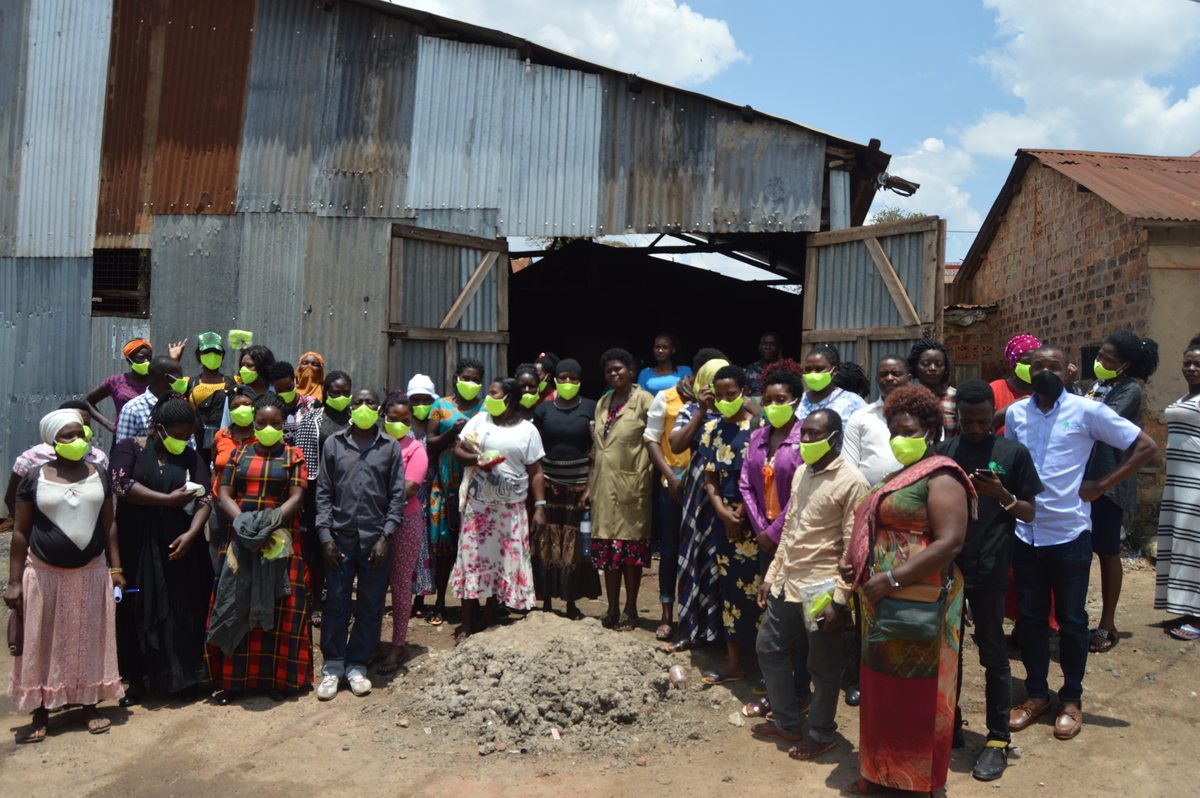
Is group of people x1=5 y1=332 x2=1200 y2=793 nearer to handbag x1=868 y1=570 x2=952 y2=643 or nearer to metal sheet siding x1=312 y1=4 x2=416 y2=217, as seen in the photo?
handbag x1=868 y1=570 x2=952 y2=643

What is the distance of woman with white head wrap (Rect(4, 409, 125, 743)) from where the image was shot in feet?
14.4

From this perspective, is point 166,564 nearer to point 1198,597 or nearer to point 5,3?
point 1198,597

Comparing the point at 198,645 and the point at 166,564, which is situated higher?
the point at 166,564

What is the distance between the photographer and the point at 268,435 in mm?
4840

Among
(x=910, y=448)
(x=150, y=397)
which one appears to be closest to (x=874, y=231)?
(x=910, y=448)

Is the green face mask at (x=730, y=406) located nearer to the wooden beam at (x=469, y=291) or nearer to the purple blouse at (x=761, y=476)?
the purple blouse at (x=761, y=476)

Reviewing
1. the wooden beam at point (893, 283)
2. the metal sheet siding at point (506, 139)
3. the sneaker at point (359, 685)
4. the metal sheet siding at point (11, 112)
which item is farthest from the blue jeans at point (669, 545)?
the metal sheet siding at point (11, 112)

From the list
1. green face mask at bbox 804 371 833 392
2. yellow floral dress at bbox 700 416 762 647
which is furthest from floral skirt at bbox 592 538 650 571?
green face mask at bbox 804 371 833 392

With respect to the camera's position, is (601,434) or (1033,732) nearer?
(1033,732)

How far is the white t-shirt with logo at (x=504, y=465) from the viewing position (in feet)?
18.5

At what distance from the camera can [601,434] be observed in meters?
5.82

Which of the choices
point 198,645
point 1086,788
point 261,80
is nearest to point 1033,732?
point 1086,788

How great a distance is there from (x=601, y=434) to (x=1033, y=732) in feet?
9.99

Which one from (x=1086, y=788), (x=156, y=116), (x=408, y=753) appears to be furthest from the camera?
(x=156, y=116)
